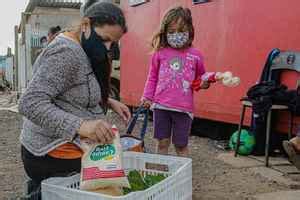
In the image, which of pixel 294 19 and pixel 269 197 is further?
pixel 294 19

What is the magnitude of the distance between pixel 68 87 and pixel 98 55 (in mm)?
189

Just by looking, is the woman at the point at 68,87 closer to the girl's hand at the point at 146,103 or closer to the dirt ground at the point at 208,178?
the girl's hand at the point at 146,103

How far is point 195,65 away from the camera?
4637mm

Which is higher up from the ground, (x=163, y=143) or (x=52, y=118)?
(x=52, y=118)

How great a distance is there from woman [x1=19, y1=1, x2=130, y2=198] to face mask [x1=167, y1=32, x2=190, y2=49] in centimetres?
235

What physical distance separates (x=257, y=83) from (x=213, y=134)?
1.83 meters

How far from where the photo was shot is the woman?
6.45 ft

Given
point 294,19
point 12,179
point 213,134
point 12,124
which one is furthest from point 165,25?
point 12,124

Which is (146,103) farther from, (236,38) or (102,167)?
(102,167)

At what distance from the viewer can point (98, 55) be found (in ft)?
7.07

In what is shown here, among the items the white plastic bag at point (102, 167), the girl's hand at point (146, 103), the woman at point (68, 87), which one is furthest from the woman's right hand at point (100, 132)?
the girl's hand at point (146, 103)

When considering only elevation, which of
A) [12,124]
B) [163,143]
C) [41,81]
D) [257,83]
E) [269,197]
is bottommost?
[12,124]

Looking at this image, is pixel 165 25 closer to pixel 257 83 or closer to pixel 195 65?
pixel 195 65

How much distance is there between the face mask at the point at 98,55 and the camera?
2131 millimetres
